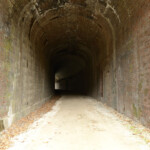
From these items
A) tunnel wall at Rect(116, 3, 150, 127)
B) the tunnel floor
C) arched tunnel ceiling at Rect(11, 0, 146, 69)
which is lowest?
the tunnel floor

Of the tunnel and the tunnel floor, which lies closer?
the tunnel floor

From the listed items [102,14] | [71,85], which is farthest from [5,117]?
[71,85]

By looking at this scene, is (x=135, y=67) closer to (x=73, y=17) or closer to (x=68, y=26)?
(x=73, y=17)

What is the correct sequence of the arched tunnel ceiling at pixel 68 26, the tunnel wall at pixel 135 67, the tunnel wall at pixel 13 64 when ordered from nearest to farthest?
the tunnel wall at pixel 13 64 < the tunnel wall at pixel 135 67 < the arched tunnel ceiling at pixel 68 26

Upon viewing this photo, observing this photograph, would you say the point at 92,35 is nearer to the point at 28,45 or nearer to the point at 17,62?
the point at 28,45

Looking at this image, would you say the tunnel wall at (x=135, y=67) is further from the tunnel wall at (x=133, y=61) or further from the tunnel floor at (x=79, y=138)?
the tunnel floor at (x=79, y=138)

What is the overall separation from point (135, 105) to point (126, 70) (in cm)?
181

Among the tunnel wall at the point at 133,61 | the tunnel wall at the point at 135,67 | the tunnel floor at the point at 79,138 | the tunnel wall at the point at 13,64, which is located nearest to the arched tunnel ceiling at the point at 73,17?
the tunnel wall at the point at 133,61

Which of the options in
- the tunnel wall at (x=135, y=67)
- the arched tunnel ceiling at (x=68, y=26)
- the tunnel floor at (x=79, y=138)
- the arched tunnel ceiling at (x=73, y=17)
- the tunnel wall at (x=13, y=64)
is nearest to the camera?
the tunnel floor at (x=79, y=138)

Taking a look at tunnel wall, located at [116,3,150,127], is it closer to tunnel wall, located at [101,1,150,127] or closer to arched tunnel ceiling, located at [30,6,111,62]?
tunnel wall, located at [101,1,150,127]

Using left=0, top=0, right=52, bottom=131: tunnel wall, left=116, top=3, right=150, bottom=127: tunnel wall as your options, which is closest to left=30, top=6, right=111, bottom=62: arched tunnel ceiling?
left=0, top=0, right=52, bottom=131: tunnel wall

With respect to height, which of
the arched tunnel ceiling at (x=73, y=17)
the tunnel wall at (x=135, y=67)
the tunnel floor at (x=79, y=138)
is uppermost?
the arched tunnel ceiling at (x=73, y=17)

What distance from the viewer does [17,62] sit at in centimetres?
609

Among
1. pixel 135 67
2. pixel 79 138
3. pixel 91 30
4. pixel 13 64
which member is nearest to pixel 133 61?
pixel 135 67
